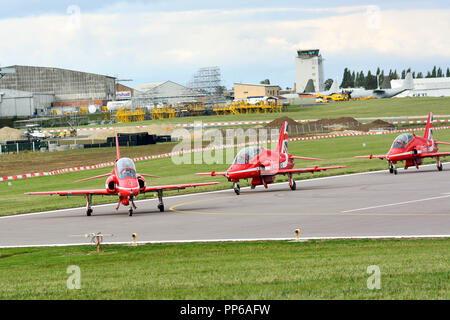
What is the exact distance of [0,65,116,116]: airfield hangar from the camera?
582ft

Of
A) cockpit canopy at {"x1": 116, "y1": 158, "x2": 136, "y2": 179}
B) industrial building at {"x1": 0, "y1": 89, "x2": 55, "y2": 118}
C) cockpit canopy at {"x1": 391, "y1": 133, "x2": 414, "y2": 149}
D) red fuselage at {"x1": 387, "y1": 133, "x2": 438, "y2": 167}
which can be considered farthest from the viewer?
industrial building at {"x1": 0, "y1": 89, "x2": 55, "y2": 118}

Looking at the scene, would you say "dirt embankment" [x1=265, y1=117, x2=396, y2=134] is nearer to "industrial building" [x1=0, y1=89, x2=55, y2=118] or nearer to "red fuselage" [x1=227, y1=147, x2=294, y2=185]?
"red fuselage" [x1=227, y1=147, x2=294, y2=185]

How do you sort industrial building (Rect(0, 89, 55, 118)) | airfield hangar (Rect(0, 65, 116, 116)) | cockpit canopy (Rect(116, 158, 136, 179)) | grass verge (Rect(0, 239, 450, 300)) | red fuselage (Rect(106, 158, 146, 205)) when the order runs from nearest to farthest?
1. grass verge (Rect(0, 239, 450, 300))
2. red fuselage (Rect(106, 158, 146, 205))
3. cockpit canopy (Rect(116, 158, 136, 179))
4. industrial building (Rect(0, 89, 55, 118))
5. airfield hangar (Rect(0, 65, 116, 116))

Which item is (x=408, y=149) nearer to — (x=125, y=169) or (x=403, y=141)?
(x=403, y=141)

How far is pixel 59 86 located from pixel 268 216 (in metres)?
165

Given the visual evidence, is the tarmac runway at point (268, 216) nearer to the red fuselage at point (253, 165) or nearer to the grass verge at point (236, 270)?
the red fuselage at point (253, 165)

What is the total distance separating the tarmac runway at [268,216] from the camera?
22984 mm

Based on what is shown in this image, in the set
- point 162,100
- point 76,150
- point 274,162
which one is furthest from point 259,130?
point 162,100

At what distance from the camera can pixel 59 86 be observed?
184000 millimetres

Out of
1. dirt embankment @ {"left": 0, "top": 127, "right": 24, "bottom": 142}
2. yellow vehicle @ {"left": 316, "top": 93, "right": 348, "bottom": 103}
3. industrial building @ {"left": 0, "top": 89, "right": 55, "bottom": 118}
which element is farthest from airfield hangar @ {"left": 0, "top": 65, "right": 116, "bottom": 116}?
dirt embankment @ {"left": 0, "top": 127, "right": 24, "bottom": 142}

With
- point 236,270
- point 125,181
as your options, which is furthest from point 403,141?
point 236,270

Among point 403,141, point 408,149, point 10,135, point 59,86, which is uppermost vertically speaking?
point 59,86

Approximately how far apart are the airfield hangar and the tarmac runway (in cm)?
14396
